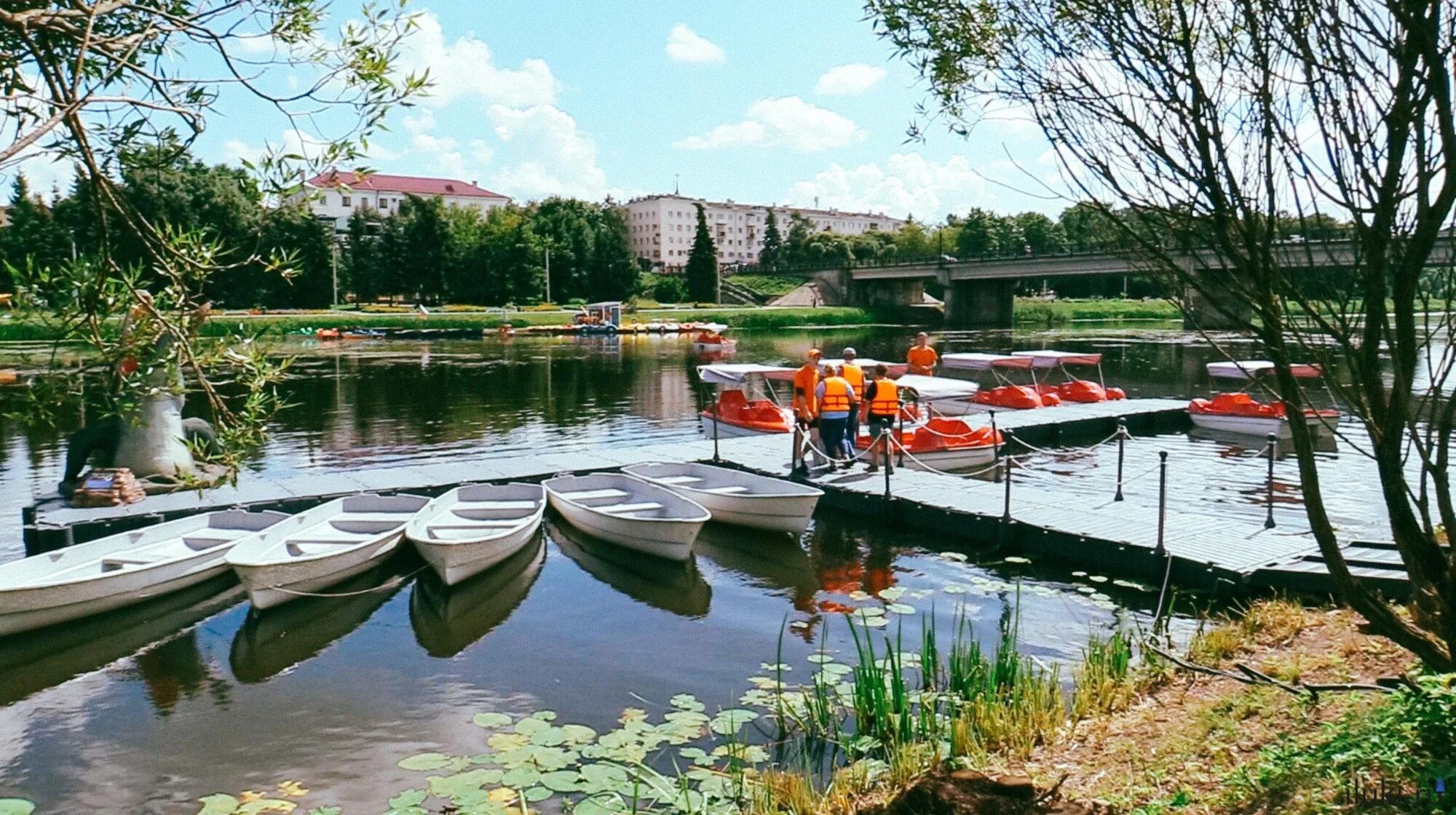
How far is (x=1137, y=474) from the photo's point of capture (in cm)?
2119

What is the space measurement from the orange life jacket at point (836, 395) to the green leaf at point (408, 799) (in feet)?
A: 36.9

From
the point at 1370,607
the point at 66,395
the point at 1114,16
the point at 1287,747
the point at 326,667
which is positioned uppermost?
the point at 1114,16

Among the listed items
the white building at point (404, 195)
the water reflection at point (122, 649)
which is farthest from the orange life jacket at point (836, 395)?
the white building at point (404, 195)

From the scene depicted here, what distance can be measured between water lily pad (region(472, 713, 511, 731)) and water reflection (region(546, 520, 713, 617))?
3771mm

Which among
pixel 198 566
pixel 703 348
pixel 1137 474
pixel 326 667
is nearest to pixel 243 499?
pixel 198 566

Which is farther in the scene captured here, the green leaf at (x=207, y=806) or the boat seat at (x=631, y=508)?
the boat seat at (x=631, y=508)

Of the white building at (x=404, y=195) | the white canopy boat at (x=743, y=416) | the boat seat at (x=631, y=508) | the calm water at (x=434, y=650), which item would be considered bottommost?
the calm water at (x=434, y=650)

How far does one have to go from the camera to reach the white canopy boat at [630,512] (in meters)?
14.5

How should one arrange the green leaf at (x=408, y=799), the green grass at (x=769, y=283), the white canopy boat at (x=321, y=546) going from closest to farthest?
1. the green leaf at (x=408, y=799)
2. the white canopy boat at (x=321, y=546)
3. the green grass at (x=769, y=283)

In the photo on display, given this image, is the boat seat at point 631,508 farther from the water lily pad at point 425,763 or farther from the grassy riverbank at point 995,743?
the water lily pad at point 425,763

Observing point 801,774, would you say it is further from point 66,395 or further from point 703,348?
point 703,348

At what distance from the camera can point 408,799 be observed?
Result: 7.57m

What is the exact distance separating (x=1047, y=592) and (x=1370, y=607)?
8.10 meters

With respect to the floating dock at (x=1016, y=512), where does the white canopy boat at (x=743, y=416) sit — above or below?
above
